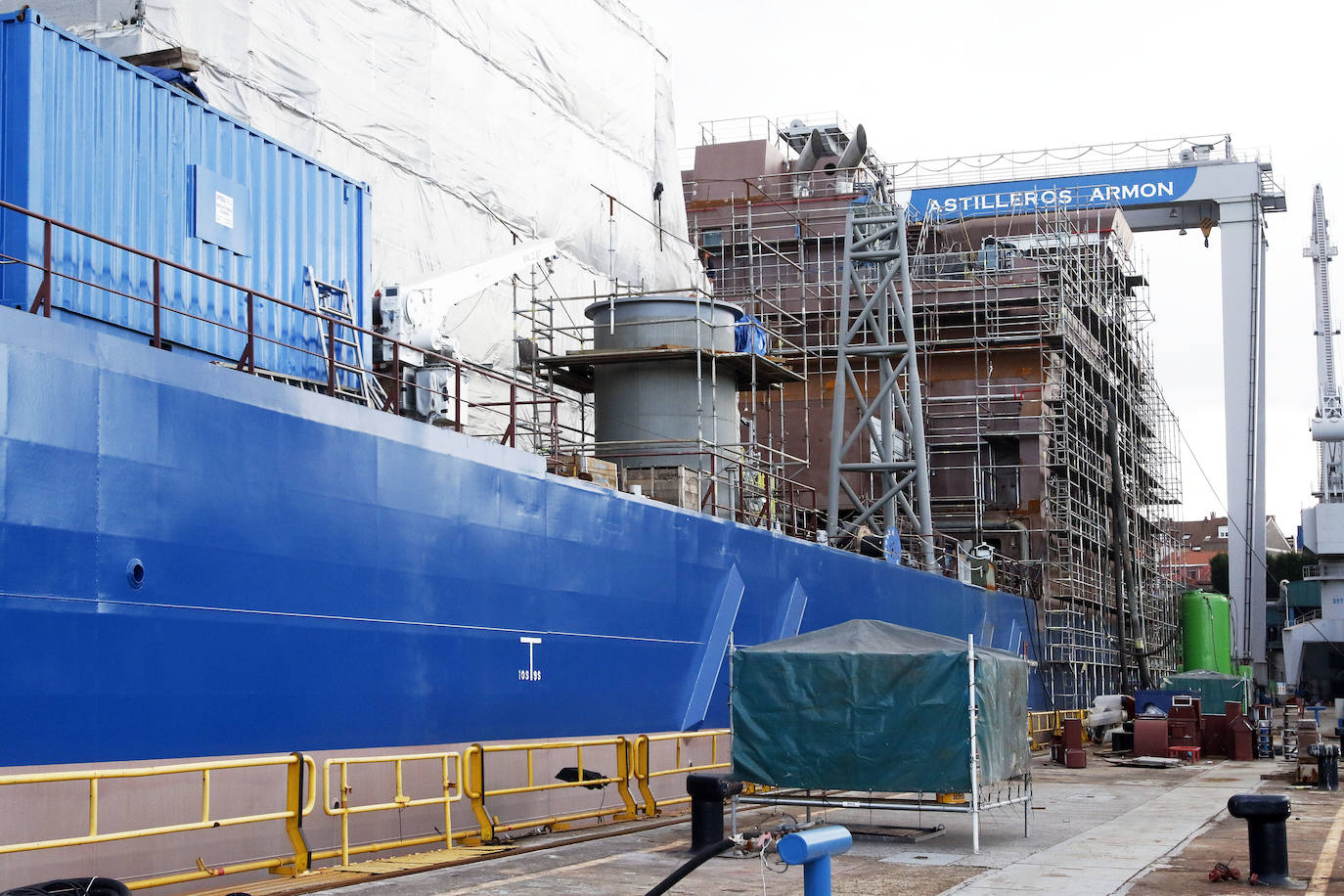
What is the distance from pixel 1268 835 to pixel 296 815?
7.58 metres

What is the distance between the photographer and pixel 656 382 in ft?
79.8

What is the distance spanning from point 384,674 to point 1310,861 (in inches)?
334

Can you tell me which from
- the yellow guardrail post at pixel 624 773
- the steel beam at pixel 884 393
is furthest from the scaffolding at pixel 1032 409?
the yellow guardrail post at pixel 624 773

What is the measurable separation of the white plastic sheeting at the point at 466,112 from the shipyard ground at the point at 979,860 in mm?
12098

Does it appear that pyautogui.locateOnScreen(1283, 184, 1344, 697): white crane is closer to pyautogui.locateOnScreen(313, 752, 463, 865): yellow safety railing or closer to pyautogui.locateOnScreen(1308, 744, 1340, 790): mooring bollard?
pyautogui.locateOnScreen(1308, 744, 1340, 790): mooring bollard

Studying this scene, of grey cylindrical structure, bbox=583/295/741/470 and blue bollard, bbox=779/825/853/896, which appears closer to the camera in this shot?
blue bollard, bbox=779/825/853/896

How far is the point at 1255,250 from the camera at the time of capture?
51.6 metres

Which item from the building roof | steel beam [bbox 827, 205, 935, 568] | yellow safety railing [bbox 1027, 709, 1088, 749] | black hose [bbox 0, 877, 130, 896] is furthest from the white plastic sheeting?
the building roof

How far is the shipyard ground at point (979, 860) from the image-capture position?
11328mm

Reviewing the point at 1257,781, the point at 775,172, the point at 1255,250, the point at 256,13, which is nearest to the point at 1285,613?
the point at 1255,250

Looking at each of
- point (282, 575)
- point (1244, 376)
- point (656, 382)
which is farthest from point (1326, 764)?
point (1244, 376)

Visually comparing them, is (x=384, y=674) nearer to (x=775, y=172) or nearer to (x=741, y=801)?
(x=741, y=801)

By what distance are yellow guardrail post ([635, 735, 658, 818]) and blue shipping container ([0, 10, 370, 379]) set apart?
17.7 feet

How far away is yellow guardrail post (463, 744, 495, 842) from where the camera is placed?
45.7ft
